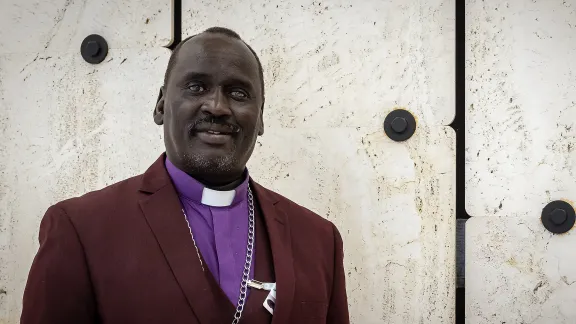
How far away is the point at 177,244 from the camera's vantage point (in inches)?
46.1

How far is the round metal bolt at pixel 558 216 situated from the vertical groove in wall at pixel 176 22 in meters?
1.20

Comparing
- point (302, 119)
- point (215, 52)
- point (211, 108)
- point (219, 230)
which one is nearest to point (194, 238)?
point (219, 230)

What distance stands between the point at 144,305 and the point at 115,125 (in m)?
0.85

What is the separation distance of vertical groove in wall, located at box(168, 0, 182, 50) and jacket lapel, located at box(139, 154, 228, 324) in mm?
680

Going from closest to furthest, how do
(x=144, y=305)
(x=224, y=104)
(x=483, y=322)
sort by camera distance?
(x=144, y=305)
(x=224, y=104)
(x=483, y=322)

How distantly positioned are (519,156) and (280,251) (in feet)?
2.59

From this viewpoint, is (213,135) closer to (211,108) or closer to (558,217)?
(211,108)

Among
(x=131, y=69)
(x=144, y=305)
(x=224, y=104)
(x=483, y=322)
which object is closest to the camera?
(x=144, y=305)

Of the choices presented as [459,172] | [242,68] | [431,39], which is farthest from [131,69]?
A: [459,172]

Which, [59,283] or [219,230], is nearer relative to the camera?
[59,283]

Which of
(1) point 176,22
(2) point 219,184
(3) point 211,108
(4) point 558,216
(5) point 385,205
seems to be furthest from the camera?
(1) point 176,22

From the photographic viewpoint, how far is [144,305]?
1.12 meters

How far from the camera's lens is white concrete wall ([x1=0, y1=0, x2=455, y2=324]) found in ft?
5.56

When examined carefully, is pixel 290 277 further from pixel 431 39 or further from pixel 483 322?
pixel 431 39
